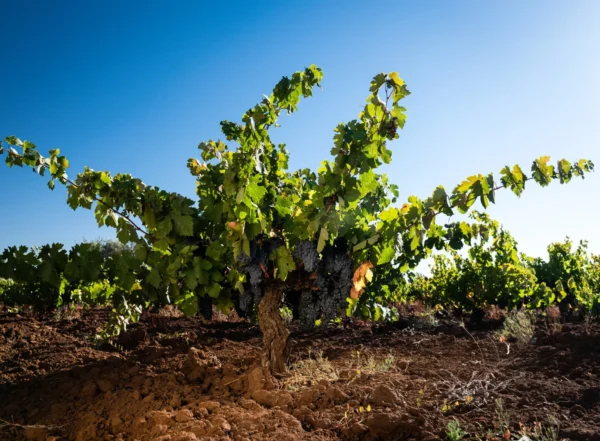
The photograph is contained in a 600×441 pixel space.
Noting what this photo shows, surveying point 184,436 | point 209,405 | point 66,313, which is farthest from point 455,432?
point 66,313

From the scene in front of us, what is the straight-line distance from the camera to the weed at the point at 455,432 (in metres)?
2.52

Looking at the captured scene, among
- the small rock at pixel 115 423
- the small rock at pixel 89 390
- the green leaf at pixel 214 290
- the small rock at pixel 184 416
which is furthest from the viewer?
the small rock at pixel 89 390

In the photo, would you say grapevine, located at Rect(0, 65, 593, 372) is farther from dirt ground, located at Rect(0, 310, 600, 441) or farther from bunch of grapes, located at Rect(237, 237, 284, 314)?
dirt ground, located at Rect(0, 310, 600, 441)

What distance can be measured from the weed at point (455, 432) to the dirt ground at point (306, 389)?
7 centimetres

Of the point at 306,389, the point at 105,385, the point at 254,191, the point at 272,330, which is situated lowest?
the point at 306,389

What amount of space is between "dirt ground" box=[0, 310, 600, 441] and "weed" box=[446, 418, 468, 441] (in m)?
0.07

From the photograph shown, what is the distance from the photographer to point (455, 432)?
2545mm

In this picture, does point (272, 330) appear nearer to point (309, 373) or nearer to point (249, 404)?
point (309, 373)

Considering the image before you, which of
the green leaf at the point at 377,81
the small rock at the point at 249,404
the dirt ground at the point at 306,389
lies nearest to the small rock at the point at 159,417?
the dirt ground at the point at 306,389

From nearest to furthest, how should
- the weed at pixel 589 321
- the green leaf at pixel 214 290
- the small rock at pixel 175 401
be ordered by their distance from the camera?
the small rock at pixel 175 401
the green leaf at pixel 214 290
the weed at pixel 589 321

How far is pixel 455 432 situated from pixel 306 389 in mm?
1147

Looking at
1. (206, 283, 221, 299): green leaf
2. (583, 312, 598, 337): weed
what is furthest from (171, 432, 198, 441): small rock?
(583, 312, 598, 337): weed

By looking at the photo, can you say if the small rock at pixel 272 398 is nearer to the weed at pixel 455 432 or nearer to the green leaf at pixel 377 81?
the weed at pixel 455 432

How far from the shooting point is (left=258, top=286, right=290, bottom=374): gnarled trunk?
13.1ft
